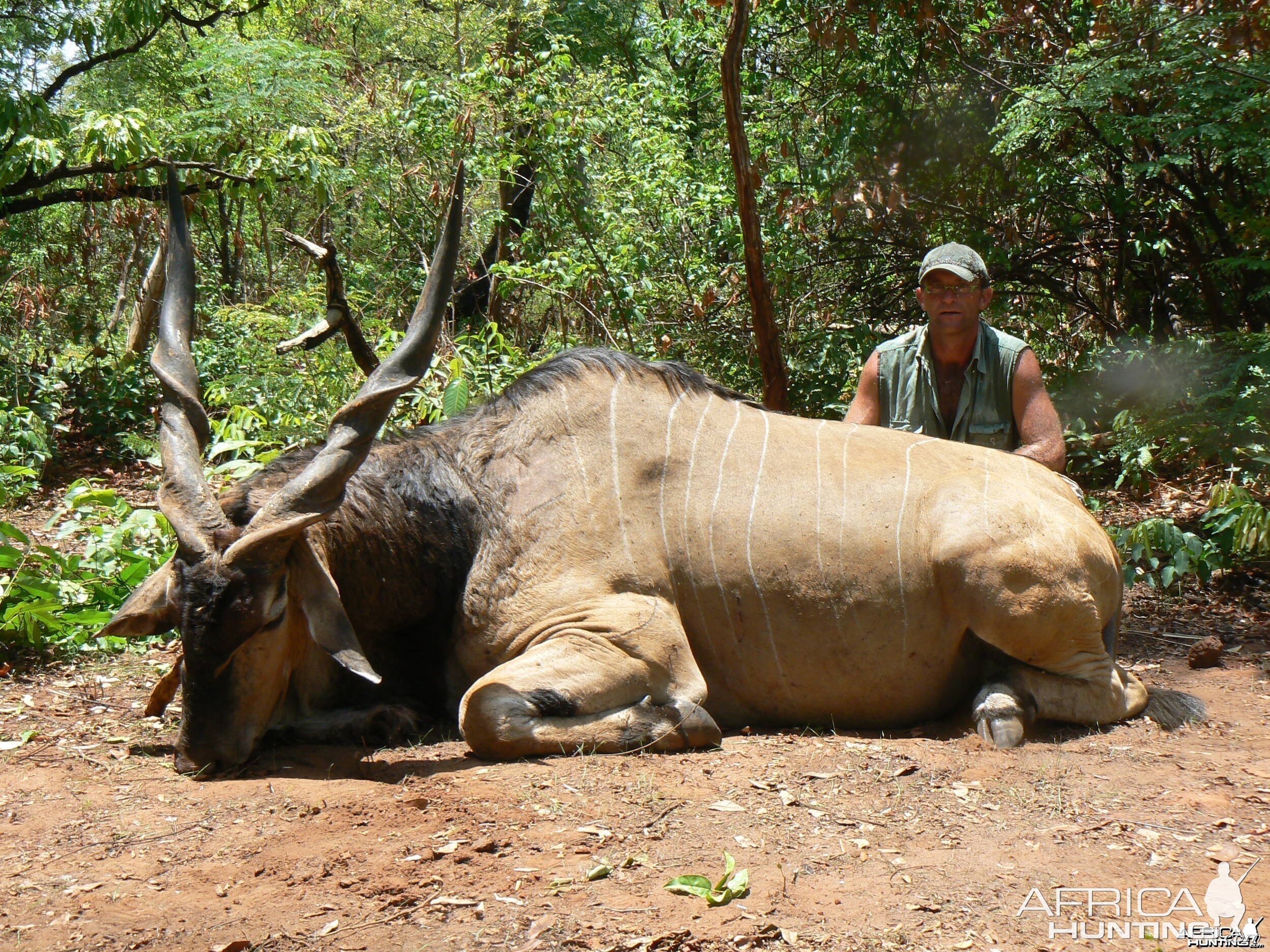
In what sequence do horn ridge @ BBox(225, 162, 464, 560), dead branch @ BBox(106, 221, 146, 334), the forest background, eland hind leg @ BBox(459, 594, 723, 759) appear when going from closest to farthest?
horn ridge @ BBox(225, 162, 464, 560)
eland hind leg @ BBox(459, 594, 723, 759)
the forest background
dead branch @ BBox(106, 221, 146, 334)

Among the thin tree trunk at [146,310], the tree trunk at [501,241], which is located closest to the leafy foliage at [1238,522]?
the tree trunk at [501,241]

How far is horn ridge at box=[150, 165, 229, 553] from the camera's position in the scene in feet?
11.8

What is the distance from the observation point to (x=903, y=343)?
5.45 metres

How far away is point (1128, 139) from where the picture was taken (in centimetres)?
733

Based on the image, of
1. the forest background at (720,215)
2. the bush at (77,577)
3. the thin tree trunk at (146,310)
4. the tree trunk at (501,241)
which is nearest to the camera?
the bush at (77,577)

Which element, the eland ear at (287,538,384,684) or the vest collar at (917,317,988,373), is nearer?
the eland ear at (287,538,384,684)

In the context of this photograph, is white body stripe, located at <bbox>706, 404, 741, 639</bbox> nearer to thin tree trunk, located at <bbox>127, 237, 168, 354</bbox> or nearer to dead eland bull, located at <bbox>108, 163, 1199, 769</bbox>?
dead eland bull, located at <bbox>108, 163, 1199, 769</bbox>

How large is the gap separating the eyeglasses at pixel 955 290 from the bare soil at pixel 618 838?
2.03 meters

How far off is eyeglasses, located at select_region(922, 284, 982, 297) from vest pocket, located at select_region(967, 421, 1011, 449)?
1.95 feet

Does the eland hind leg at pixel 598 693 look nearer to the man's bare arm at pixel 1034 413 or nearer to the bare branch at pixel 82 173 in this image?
the man's bare arm at pixel 1034 413

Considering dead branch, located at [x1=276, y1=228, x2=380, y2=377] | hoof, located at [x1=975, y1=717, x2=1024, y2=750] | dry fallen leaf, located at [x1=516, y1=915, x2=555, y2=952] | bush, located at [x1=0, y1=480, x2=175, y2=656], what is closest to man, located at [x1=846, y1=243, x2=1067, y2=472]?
hoof, located at [x1=975, y1=717, x2=1024, y2=750]

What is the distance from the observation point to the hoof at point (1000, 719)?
392 cm

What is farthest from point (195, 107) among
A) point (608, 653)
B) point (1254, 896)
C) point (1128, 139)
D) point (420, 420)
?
point (1254, 896)

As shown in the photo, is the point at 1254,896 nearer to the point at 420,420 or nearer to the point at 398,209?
the point at 420,420
